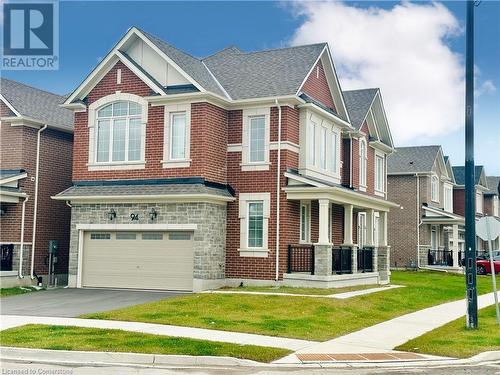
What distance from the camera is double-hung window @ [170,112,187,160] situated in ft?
80.9

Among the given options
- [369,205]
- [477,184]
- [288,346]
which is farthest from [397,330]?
[477,184]

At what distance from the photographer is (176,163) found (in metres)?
24.5

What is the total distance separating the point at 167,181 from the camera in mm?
24594

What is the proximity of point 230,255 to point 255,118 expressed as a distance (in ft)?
17.2

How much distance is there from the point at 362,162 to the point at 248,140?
9.53m

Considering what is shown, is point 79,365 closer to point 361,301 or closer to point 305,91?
point 361,301

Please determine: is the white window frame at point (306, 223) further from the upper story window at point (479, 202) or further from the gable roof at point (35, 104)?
the upper story window at point (479, 202)

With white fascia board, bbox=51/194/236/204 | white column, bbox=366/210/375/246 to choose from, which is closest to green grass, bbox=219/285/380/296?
white fascia board, bbox=51/194/236/204

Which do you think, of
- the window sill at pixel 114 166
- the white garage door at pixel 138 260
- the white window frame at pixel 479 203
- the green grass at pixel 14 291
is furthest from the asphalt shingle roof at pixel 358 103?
the white window frame at pixel 479 203

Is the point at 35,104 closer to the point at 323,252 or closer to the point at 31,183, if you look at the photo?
the point at 31,183

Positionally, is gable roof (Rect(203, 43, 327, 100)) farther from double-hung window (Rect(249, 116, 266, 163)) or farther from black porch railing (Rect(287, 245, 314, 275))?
black porch railing (Rect(287, 245, 314, 275))

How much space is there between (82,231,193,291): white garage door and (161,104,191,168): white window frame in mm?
2546

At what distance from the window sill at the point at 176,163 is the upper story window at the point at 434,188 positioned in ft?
87.5

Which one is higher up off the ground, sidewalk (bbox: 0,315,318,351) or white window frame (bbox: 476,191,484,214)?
white window frame (bbox: 476,191,484,214)
